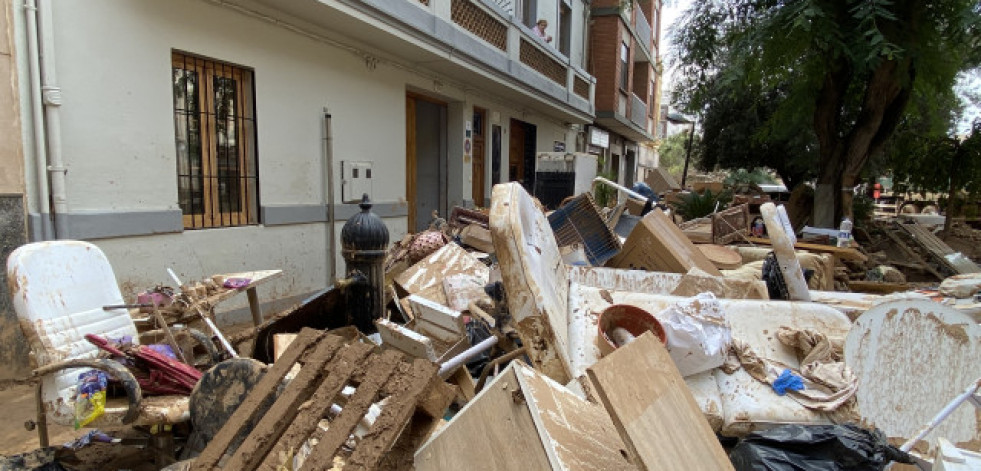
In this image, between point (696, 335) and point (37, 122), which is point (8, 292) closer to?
point (37, 122)

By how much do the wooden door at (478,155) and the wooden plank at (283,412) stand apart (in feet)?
25.9

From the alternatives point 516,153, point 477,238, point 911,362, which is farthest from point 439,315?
point 516,153

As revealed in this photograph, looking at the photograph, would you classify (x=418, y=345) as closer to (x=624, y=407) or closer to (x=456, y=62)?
(x=624, y=407)

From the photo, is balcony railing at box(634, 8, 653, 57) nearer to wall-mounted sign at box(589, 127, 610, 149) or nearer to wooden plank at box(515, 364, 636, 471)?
wall-mounted sign at box(589, 127, 610, 149)

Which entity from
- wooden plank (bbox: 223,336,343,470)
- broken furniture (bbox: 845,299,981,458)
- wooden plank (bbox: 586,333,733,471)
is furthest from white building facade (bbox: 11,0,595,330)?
broken furniture (bbox: 845,299,981,458)

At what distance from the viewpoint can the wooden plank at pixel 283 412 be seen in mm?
1577

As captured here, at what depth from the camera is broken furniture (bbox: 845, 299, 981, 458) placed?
2207 millimetres

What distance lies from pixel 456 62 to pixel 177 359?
5.79 m

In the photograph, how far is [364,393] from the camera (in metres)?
1.63

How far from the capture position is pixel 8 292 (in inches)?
130

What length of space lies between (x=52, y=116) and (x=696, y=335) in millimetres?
4318

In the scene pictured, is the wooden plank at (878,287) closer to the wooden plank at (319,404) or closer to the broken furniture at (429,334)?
the broken furniture at (429,334)

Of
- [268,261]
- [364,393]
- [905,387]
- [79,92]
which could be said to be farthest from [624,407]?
[268,261]

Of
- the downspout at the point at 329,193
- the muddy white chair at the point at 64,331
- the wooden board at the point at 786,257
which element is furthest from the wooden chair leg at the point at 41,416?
the wooden board at the point at 786,257
